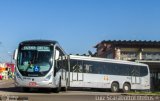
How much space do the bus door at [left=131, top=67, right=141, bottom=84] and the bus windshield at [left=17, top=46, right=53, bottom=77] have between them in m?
13.4

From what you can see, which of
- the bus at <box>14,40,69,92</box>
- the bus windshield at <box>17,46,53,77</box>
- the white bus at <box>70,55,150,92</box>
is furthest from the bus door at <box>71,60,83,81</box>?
the bus windshield at <box>17,46,53,77</box>

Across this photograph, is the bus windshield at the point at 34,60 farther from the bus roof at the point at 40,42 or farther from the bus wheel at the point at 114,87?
the bus wheel at the point at 114,87

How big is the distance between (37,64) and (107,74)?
11.2 metres

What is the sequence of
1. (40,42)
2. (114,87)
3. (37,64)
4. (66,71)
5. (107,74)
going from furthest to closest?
(114,87) → (107,74) → (66,71) → (40,42) → (37,64)

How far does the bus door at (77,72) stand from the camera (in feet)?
110

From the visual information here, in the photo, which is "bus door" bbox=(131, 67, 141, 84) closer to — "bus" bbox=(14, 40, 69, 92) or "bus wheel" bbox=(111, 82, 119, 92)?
"bus wheel" bbox=(111, 82, 119, 92)

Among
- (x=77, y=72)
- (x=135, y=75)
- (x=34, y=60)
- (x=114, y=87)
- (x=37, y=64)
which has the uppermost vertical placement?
(x=34, y=60)

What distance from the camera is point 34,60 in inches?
1038

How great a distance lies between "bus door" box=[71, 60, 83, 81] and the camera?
110ft

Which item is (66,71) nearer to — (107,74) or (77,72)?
(77,72)

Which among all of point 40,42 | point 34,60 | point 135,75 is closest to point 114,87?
point 135,75

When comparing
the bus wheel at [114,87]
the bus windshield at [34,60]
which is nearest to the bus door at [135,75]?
the bus wheel at [114,87]

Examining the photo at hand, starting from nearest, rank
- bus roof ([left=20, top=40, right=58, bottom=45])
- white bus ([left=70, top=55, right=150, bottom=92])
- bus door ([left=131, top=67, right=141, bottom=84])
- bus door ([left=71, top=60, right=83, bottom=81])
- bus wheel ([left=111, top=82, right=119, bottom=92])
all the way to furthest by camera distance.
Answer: bus roof ([left=20, top=40, right=58, bottom=45]), bus door ([left=71, top=60, right=83, bottom=81]), white bus ([left=70, top=55, right=150, bottom=92]), bus wheel ([left=111, top=82, right=119, bottom=92]), bus door ([left=131, top=67, right=141, bottom=84])

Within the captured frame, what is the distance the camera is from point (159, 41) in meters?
63.0
